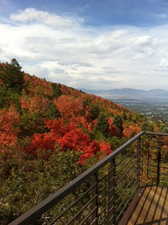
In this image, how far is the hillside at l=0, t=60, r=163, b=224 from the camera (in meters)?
9.99

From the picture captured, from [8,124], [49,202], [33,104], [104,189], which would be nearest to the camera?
[49,202]

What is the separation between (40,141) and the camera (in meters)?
20.8

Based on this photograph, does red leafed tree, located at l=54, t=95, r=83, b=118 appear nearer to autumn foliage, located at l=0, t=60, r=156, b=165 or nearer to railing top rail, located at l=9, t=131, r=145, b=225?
autumn foliage, located at l=0, t=60, r=156, b=165

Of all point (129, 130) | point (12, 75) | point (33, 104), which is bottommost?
point (129, 130)

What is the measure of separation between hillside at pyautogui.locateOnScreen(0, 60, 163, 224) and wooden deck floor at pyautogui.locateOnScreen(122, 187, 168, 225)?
659 cm

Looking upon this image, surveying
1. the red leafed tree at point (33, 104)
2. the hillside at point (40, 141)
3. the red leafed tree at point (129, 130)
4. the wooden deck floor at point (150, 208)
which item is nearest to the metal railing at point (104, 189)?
the wooden deck floor at point (150, 208)

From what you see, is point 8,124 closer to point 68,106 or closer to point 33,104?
point 33,104

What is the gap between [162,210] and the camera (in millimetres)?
2719

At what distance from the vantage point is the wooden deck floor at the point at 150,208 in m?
2.48

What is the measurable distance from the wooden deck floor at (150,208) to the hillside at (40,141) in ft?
21.6

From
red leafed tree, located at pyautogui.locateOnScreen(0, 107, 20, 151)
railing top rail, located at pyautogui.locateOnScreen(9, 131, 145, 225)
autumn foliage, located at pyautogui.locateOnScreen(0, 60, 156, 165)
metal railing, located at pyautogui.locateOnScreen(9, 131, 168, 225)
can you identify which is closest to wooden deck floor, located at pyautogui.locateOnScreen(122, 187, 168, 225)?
metal railing, located at pyautogui.locateOnScreen(9, 131, 168, 225)

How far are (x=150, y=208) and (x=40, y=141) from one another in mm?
18777

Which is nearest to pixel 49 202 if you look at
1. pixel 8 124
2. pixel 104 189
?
pixel 104 189

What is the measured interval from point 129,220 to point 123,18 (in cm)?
806
